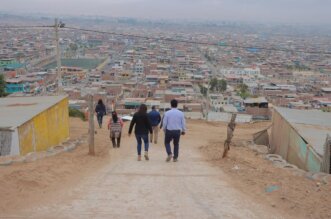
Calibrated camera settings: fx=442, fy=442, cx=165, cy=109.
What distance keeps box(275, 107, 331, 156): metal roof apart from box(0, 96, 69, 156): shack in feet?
17.6

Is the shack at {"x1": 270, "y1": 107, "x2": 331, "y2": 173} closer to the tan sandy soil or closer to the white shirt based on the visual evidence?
the tan sandy soil

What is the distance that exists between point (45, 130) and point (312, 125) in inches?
236

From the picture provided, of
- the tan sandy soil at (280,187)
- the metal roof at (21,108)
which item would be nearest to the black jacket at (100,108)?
the metal roof at (21,108)

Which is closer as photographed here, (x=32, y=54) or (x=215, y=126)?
(x=215, y=126)

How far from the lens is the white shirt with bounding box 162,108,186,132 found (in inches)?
311

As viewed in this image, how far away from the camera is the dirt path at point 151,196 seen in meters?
4.93

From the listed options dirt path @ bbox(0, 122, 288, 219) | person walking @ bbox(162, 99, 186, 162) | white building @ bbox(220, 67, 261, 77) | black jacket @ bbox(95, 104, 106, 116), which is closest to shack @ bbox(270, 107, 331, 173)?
dirt path @ bbox(0, 122, 288, 219)

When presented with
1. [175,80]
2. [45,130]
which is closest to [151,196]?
[45,130]

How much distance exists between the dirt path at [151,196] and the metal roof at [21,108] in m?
2.08

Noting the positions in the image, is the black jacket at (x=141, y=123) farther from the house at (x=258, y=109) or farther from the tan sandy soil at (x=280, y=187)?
the house at (x=258, y=109)

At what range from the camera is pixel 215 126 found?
17.7 metres

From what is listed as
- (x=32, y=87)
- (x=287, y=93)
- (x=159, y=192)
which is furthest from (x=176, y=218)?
(x=287, y=93)

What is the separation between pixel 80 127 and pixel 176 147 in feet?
24.0

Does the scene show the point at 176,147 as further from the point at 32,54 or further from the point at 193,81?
the point at 32,54
